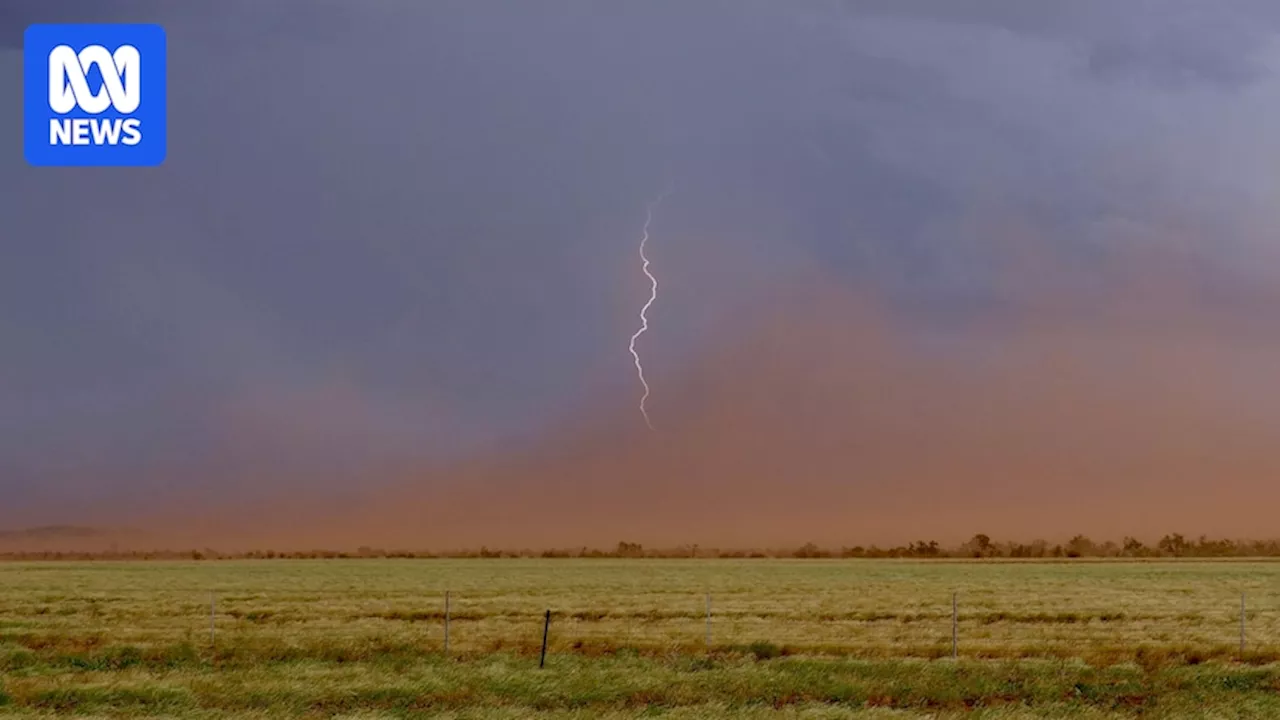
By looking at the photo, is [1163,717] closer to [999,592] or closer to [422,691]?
[422,691]

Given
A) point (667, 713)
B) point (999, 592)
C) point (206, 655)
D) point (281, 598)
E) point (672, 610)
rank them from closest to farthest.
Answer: point (667, 713), point (206, 655), point (672, 610), point (281, 598), point (999, 592)

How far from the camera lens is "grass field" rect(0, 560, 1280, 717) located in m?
26.4

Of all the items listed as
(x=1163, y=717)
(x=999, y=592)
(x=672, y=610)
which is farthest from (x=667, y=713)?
(x=999, y=592)

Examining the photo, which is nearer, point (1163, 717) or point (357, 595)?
point (1163, 717)

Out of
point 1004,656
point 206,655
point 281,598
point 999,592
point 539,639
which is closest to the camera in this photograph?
point 206,655

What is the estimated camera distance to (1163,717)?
84.0 ft

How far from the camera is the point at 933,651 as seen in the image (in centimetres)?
3828

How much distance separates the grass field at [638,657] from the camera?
26438 mm

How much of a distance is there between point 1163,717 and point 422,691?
14.5 m

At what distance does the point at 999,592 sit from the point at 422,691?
54.6 meters

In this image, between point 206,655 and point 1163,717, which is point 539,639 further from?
point 1163,717

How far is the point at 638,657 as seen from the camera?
3294cm

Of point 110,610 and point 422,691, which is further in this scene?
point 110,610

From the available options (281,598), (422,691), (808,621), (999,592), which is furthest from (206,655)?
(999,592)
